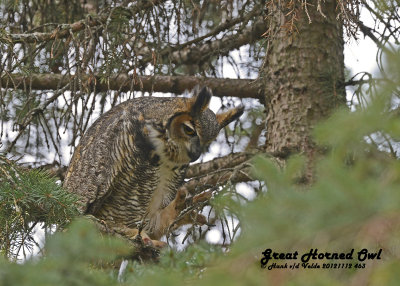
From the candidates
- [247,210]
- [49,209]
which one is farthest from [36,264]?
[49,209]

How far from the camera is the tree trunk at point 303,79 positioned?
124 inches

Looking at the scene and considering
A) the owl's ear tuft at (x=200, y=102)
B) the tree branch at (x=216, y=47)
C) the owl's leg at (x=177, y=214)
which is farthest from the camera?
the tree branch at (x=216, y=47)

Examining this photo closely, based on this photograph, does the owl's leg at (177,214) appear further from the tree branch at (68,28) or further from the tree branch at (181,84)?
the tree branch at (68,28)

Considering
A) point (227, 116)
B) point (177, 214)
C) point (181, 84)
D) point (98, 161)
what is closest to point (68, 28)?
point (98, 161)

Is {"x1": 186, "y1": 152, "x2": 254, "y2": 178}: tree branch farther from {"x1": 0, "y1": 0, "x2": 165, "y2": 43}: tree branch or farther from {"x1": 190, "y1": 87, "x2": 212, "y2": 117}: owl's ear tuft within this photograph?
{"x1": 0, "y1": 0, "x2": 165, "y2": 43}: tree branch

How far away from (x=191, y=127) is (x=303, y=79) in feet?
2.78

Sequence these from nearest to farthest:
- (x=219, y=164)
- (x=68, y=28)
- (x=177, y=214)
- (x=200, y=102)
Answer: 1. (x=200, y=102)
2. (x=68, y=28)
3. (x=177, y=214)
4. (x=219, y=164)

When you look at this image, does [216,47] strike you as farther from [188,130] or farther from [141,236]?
[141,236]

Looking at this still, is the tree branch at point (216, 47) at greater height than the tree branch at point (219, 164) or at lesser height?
greater

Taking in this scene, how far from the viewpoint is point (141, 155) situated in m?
3.02

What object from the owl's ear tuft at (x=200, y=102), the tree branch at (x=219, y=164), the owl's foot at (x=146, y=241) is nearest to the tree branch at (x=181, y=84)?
the tree branch at (x=219, y=164)

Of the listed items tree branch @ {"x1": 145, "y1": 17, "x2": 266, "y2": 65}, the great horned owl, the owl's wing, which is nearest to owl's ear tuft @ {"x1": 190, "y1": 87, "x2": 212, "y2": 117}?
the great horned owl

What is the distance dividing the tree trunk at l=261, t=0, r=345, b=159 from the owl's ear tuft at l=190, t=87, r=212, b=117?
53 cm

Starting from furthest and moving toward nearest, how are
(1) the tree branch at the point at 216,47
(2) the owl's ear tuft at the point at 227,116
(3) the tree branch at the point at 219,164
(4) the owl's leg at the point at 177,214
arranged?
1. (1) the tree branch at the point at 216,47
2. (3) the tree branch at the point at 219,164
3. (2) the owl's ear tuft at the point at 227,116
4. (4) the owl's leg at the point at 177,214
